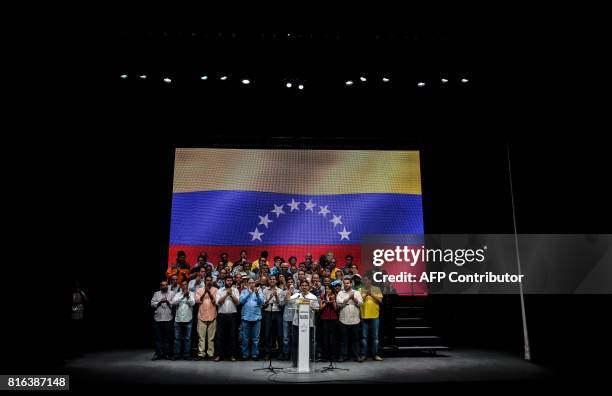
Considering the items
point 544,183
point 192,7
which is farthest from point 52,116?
point 544,183

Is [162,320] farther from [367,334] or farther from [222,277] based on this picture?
[367,334]

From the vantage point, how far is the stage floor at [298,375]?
647cm

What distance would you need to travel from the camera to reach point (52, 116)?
20.0 ft

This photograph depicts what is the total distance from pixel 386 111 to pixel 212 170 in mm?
3994

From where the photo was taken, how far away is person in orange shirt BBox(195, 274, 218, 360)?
8.43 metres

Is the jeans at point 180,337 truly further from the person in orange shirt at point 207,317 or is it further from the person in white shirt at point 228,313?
the person in white shirt at point 228,313

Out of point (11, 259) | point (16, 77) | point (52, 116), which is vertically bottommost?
point (11, 259)

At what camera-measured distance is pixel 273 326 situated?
28.3 ft

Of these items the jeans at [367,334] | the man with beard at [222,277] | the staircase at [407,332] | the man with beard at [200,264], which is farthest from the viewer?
the man with beard at [200,264]

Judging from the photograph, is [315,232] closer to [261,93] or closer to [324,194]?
[324,194]

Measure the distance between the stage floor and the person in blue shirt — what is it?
12.4 inches

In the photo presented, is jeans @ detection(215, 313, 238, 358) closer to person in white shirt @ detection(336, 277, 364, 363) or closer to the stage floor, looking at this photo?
the stage floor

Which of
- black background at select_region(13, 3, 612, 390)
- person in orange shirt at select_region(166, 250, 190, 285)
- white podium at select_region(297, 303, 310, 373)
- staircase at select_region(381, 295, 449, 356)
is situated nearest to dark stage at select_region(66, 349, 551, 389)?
white podium at select_region(297, 303, 310, 373)

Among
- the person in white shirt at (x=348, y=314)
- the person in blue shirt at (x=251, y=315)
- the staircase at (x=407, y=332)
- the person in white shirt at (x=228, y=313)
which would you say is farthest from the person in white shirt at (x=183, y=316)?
the staircase at (x=407, y=332)
